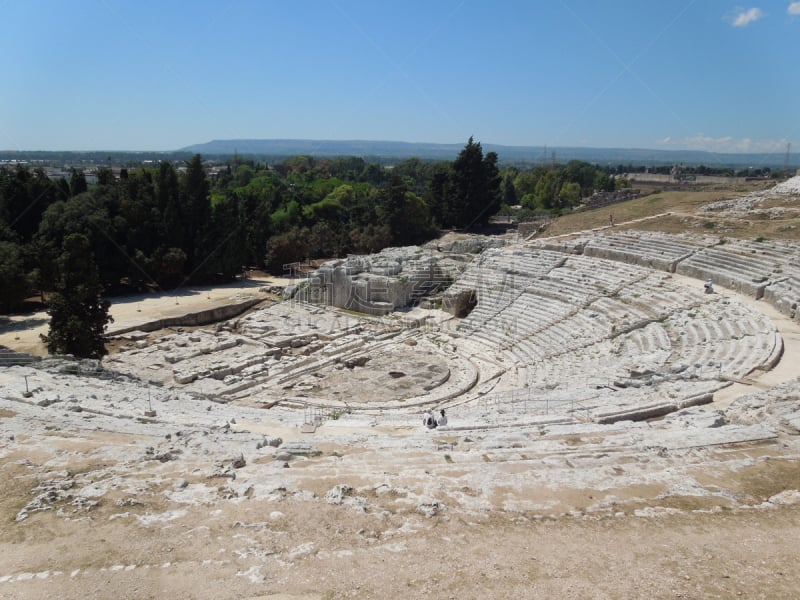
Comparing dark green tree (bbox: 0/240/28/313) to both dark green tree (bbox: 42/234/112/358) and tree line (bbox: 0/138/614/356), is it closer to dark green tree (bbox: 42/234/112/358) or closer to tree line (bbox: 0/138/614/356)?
tree line (bbox: 0/138/614/356)

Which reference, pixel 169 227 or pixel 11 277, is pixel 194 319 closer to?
pixel 11 277

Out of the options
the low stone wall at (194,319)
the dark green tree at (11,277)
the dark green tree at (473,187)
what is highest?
the dark green tree at (473,187)

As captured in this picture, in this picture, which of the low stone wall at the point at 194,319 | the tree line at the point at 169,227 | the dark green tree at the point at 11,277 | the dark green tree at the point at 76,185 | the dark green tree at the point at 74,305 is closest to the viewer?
the dark green tree at the point at 74,305

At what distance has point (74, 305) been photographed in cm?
1661

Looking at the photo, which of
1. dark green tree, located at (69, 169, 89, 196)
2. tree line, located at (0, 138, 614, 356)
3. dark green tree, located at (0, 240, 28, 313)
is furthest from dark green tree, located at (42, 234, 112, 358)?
dark green tree, located at (69, 169, 89, 196)

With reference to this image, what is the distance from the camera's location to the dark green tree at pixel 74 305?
16.5 metres

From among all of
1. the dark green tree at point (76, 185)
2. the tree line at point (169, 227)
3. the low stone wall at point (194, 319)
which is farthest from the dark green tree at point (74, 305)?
the dark green tree at point (76, 185)

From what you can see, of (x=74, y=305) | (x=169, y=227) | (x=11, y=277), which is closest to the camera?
(x=74, y=305)

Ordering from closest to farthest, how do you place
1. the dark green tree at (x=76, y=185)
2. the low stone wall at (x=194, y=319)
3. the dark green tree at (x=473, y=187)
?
the low stone wall at (x=194, y=319) → the dark green tree at (x=76, y=185) → the dark green tree at (x=473, y=187)

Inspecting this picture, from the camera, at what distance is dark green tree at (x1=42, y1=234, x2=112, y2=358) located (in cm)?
1645

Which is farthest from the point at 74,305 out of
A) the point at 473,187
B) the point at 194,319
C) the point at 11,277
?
the point at 473,187

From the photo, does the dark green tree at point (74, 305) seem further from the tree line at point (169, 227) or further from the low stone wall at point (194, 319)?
the low stone wall at point (194, 319)

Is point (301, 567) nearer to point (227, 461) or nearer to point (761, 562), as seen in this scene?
point (227, 461)

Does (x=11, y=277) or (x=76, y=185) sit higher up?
(x=76, y=185)
